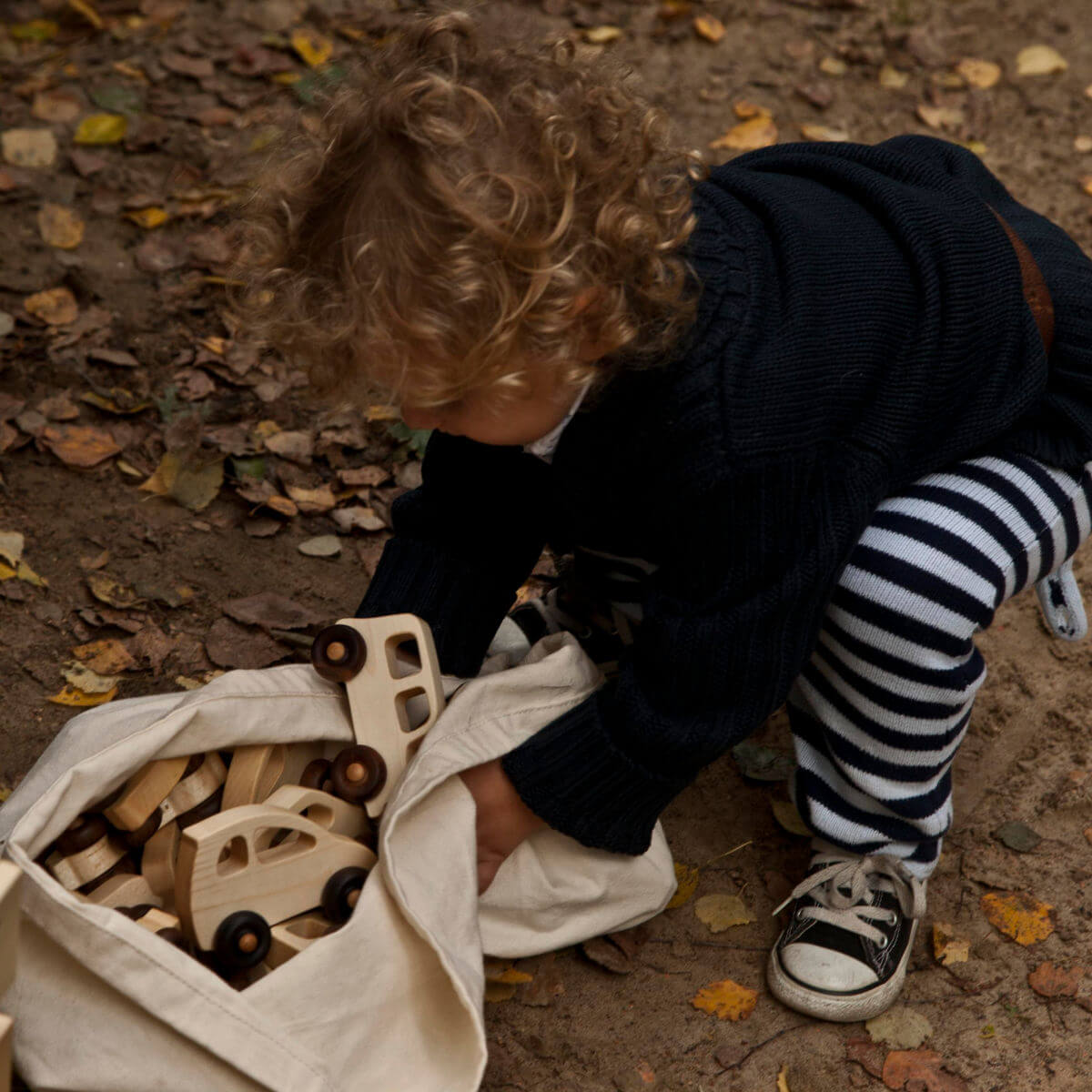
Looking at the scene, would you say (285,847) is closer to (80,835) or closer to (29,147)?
(80,835)

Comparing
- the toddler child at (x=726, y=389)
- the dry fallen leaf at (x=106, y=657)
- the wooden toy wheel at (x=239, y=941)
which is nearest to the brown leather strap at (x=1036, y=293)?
the toddler child at (x=726, y=389)

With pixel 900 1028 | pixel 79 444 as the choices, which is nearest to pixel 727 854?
pixel 900 1028

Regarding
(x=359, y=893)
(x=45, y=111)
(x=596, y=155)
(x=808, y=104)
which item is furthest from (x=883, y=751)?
(x=45, y=111)

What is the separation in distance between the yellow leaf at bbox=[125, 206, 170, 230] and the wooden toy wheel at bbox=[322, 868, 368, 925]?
5.86ft

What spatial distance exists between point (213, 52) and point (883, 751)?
2.53 meters

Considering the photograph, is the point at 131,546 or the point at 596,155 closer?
the point at 596,155

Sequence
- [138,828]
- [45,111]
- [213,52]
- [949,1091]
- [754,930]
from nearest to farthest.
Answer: [138,828] < [949,1091] < [754,930] < [45,111] < [213,52]

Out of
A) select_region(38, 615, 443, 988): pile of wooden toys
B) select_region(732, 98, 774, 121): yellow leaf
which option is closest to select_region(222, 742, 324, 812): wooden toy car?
select_region(38, 615, 443, 988): pile of wooden toys

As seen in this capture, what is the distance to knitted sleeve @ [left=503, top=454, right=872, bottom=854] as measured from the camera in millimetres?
1338

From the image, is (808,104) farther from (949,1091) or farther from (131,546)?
(949,1091)

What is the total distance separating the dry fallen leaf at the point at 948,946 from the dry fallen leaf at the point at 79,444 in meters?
1.54

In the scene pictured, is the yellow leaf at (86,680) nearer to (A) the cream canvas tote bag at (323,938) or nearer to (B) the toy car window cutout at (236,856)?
(A) the cream canvas tote bag at (323,938)

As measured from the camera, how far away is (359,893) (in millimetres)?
1338

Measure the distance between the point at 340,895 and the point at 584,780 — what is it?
0.29 m
